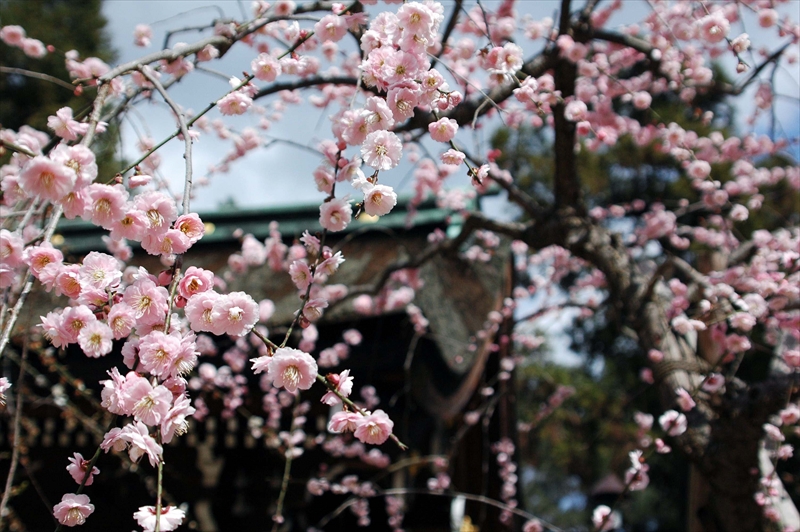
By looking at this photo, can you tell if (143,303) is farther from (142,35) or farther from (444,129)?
(142,35)

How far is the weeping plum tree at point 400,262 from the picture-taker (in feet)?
3.18

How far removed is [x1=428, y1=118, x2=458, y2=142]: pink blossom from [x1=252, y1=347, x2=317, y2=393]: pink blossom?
1.81 feet

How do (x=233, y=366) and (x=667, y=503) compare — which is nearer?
(x=233, y=366)

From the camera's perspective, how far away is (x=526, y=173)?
35.3 feet

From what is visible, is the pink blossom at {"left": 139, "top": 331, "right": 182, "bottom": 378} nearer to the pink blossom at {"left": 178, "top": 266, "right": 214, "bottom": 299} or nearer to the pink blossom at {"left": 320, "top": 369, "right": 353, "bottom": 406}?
the pink blossom at {"left": 178, "top": 266, "right": 214, "bottom": 299}

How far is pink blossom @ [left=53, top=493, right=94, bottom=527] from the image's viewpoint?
955 mm

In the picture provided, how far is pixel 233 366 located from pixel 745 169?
3238 millimetres

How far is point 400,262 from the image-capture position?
279 centimetres

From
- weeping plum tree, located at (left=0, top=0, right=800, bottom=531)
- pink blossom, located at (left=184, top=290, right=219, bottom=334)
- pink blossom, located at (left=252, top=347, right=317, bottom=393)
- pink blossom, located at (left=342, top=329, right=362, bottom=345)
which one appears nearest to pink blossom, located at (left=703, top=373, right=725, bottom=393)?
weeping plum tree, located at (left=0, top=0, right=800, bottom=531)

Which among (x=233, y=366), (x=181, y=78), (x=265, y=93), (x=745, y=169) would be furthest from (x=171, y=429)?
(x=745, y=169)

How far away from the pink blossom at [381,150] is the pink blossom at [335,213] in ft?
0.47

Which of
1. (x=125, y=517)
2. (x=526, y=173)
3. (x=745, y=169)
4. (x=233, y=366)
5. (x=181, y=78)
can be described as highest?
(x=181, y=78)

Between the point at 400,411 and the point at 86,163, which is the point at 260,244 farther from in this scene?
the point at 86,163

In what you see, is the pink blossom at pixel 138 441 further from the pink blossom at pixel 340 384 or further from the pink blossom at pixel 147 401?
the pink blossom at pixel 340 384
